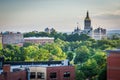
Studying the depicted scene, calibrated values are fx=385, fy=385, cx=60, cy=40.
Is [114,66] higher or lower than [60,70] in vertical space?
higher

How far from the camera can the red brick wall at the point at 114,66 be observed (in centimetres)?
2509

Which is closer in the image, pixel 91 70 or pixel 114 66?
pixel 114 66

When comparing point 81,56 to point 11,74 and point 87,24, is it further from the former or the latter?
point 87,24

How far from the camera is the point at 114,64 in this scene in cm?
2531

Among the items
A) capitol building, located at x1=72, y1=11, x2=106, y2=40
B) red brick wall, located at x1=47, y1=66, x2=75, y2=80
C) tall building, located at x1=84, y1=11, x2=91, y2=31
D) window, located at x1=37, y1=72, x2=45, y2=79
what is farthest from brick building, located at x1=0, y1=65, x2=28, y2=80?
tall building, located at x1=84, y1=11, x2=91, y2=31

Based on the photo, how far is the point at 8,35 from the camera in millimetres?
103875

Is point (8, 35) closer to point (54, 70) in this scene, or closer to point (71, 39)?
point (71, 39)

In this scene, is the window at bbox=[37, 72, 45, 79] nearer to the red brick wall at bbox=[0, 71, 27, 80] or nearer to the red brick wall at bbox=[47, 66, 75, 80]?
the red brick wall at bbox=[47, 66, 75, 80]

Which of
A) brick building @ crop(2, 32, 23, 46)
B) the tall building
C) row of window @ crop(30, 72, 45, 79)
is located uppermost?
the tall building

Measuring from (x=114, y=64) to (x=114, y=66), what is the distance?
134 mm

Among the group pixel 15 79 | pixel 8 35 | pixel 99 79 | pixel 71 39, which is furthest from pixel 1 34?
pixel 15 79

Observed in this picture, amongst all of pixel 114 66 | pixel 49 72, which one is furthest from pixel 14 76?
pixel 114 66

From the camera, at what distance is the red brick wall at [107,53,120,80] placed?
988 inches

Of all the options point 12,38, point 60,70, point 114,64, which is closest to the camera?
point 114,64
